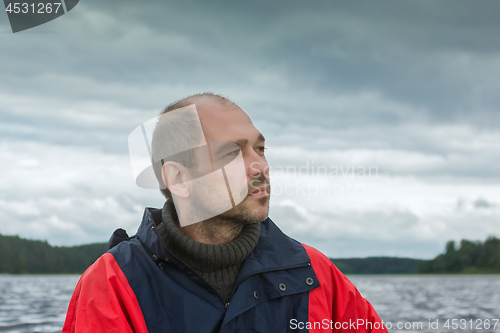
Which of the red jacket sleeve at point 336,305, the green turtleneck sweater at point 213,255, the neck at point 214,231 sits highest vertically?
the neck at point 214,231

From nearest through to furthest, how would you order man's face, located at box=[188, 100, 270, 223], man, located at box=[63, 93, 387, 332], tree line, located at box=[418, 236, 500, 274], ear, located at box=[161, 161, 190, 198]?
man, located at box=[63, 93, 387, 332]
man's face, located at box=[188, 100, 270, 223]
ear, located at box=[161, 161, 190, 198]
tree line, located at box=[418, 236, 500, 274]

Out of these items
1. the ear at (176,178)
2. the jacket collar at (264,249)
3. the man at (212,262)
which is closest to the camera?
the man at (212,262)

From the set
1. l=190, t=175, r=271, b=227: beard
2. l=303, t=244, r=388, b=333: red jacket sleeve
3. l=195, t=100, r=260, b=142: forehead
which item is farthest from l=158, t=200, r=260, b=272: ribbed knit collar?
l=195, t=100, r=260, b=142: forehead

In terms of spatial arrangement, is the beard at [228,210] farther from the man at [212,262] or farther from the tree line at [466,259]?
the tree line at [466,259]

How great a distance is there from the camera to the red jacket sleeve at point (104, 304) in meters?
2.13

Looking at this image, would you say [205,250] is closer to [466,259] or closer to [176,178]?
[176,178]

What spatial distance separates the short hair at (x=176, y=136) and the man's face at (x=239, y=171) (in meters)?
0.12

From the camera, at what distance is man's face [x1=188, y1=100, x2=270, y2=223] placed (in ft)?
8.44

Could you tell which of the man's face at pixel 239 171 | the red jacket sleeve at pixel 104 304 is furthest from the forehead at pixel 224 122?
the red jacket sleeve at pixel 104 304

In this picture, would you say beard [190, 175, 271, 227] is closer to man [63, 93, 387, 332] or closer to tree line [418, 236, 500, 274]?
man [63, 93, 387, 332]

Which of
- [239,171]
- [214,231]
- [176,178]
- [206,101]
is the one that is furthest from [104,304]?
[206,101]

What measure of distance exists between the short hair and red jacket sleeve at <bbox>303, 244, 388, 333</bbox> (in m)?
1.07

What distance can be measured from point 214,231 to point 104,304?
2.65 feet

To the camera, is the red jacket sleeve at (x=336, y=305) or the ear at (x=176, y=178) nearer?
the red jacket sleeve at (x=336, y=305)
